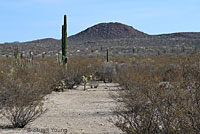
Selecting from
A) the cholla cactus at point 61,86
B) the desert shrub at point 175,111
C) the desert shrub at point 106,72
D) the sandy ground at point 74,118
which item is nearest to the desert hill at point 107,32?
the desert shrub at point 106,72

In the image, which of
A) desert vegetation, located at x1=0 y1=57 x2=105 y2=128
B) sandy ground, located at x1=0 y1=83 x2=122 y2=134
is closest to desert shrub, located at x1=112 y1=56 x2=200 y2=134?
sandy ground, located at x1=0 y1=83 x2=122 y2=134

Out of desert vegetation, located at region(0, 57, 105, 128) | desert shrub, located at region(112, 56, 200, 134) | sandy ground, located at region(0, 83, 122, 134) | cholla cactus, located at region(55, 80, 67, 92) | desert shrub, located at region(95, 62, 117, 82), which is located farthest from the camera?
desert shrub, located at region(95, 62, 117, 82)

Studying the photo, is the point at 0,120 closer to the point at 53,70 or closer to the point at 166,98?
the point at 166,98

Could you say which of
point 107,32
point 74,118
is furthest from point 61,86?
point 107,32

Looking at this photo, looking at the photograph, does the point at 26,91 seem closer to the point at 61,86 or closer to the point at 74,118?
the point at 74,118

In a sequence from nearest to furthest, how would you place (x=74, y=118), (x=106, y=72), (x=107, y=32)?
(x=74, y=118) < (x=106, y=72) < (x=107, y=32)

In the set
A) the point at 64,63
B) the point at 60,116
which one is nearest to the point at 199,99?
the point at 60,116

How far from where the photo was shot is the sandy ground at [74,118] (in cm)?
905

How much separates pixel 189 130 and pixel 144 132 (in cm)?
106

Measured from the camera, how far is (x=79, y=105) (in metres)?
13.9

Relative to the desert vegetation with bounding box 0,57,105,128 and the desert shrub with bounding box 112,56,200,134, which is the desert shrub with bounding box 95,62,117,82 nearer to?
the desert vegetation with bounding box 0,57,105,128

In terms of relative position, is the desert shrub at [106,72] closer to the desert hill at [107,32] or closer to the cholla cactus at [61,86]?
the cholla cactus at [61,86]

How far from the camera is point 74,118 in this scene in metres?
10.9

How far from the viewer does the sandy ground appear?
9047mm
